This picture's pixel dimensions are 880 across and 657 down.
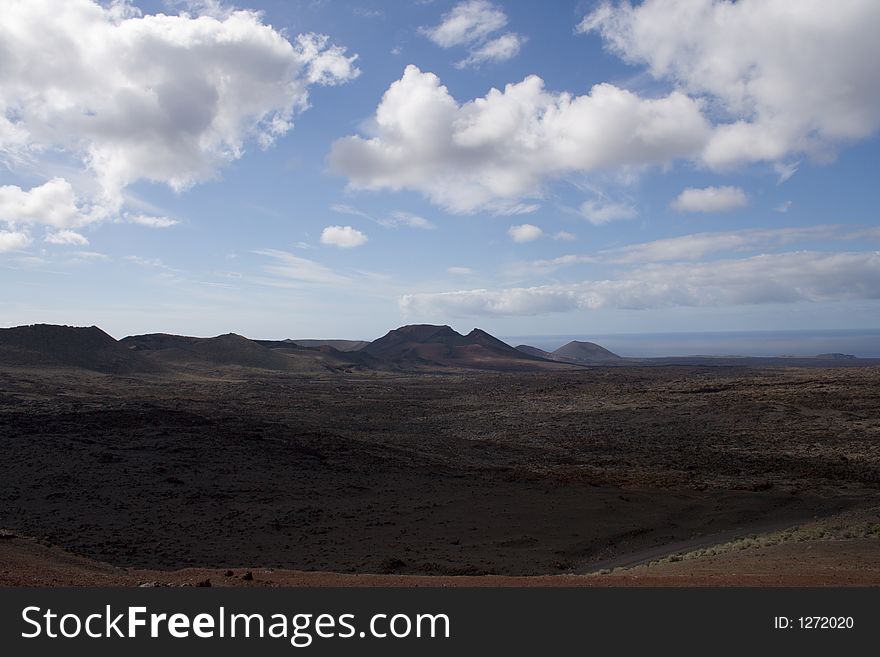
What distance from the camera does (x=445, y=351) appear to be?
116 metres

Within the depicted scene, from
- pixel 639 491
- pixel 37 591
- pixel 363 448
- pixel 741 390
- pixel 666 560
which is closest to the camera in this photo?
pixel 37 591

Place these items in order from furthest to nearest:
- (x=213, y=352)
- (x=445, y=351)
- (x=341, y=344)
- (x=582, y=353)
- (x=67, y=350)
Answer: (x=582, y=353) < (x=341, y=344) < (x=445, y=351) < (x=213, y=352) < (x=67, y=350)

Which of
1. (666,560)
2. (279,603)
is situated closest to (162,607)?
(279,603)

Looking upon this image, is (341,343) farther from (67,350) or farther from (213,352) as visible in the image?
(67,350)

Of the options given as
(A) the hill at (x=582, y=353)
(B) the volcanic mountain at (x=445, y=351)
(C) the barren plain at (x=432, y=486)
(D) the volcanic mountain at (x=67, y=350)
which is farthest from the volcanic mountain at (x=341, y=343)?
(C) the barren plain at (x=432, y=486)

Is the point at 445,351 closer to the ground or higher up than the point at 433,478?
higher up

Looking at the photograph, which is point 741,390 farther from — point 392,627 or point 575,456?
point 392,627

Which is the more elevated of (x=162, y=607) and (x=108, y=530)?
(x=162, y=607)

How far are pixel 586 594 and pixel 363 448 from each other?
18.6m

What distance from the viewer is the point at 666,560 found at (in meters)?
11.0

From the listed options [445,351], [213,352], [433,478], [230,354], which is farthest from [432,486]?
[445,351]

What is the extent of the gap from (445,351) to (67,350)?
A: 215 ft

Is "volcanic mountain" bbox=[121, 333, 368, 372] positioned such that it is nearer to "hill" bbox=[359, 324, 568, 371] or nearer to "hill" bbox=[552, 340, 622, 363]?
"hill" bbox=[359, 324, 568, 371]

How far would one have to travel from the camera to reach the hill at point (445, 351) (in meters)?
106
